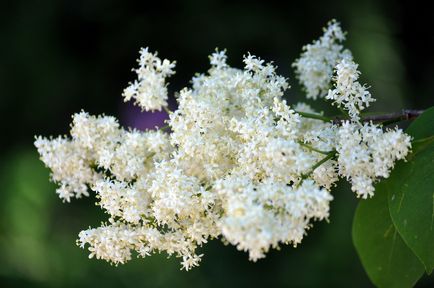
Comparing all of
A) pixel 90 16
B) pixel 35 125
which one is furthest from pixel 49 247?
pixel 90 16

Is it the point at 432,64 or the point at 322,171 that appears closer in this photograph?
the point at 322,171

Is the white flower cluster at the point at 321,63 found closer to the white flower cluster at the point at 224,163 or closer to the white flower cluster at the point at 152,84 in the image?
the white flower cluster at the point at 224,163

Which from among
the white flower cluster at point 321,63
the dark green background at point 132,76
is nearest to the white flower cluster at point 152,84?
the white flower cluster at point 321,63

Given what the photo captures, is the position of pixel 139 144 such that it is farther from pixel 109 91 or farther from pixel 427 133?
pixel 109 91

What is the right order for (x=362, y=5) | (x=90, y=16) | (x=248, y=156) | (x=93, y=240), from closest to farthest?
1. (x=248, y=156)
2. (x=93, y=240)
3. (x=362, y=5)
4. (x=90, y=16)

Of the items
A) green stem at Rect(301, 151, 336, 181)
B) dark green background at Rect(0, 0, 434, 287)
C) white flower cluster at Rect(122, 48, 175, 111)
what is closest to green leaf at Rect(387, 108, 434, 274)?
green stem at Rect(301, 151, 336, 181)

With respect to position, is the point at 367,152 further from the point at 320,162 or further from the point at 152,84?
the point at 152,84

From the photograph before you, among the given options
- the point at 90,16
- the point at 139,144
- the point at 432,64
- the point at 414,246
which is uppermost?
the point at 90,16

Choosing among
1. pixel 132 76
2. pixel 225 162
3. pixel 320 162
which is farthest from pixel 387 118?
pixel 132 76
